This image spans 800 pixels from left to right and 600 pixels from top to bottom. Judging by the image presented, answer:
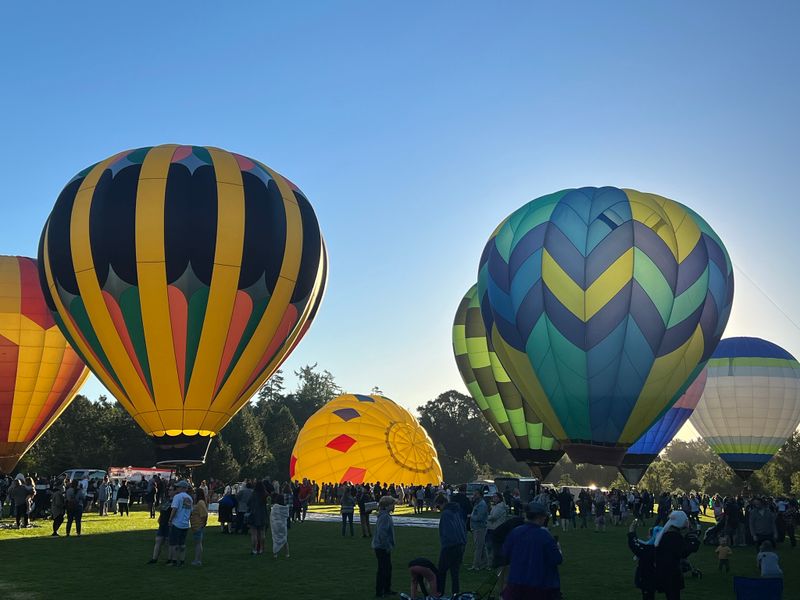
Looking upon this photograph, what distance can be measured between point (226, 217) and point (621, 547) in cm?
1423

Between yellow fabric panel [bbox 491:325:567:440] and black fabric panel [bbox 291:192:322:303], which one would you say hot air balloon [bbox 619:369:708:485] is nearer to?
yellow fabric panel [bbox 491:325:567:440]

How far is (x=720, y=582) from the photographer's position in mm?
14586

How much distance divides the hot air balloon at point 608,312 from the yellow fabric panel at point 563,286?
0.03m

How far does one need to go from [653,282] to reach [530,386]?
4887 mm

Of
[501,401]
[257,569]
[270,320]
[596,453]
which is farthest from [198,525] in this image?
[501,401]

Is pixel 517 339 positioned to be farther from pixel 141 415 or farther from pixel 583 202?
pixel 141 415

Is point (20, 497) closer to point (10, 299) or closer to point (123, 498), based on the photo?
point (123, 498)

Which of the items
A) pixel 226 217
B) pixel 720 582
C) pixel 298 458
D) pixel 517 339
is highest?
pixel 226 217

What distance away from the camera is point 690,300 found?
2512 centimetres

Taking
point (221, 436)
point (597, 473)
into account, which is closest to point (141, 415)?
point (221, 436)

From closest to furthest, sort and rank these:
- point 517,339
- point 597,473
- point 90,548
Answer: point 90,548 < point 517,339 < point 597,473

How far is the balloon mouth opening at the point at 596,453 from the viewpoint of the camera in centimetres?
2517

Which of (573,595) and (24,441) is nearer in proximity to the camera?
(573,595)

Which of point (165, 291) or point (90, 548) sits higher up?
point (165, 291)
